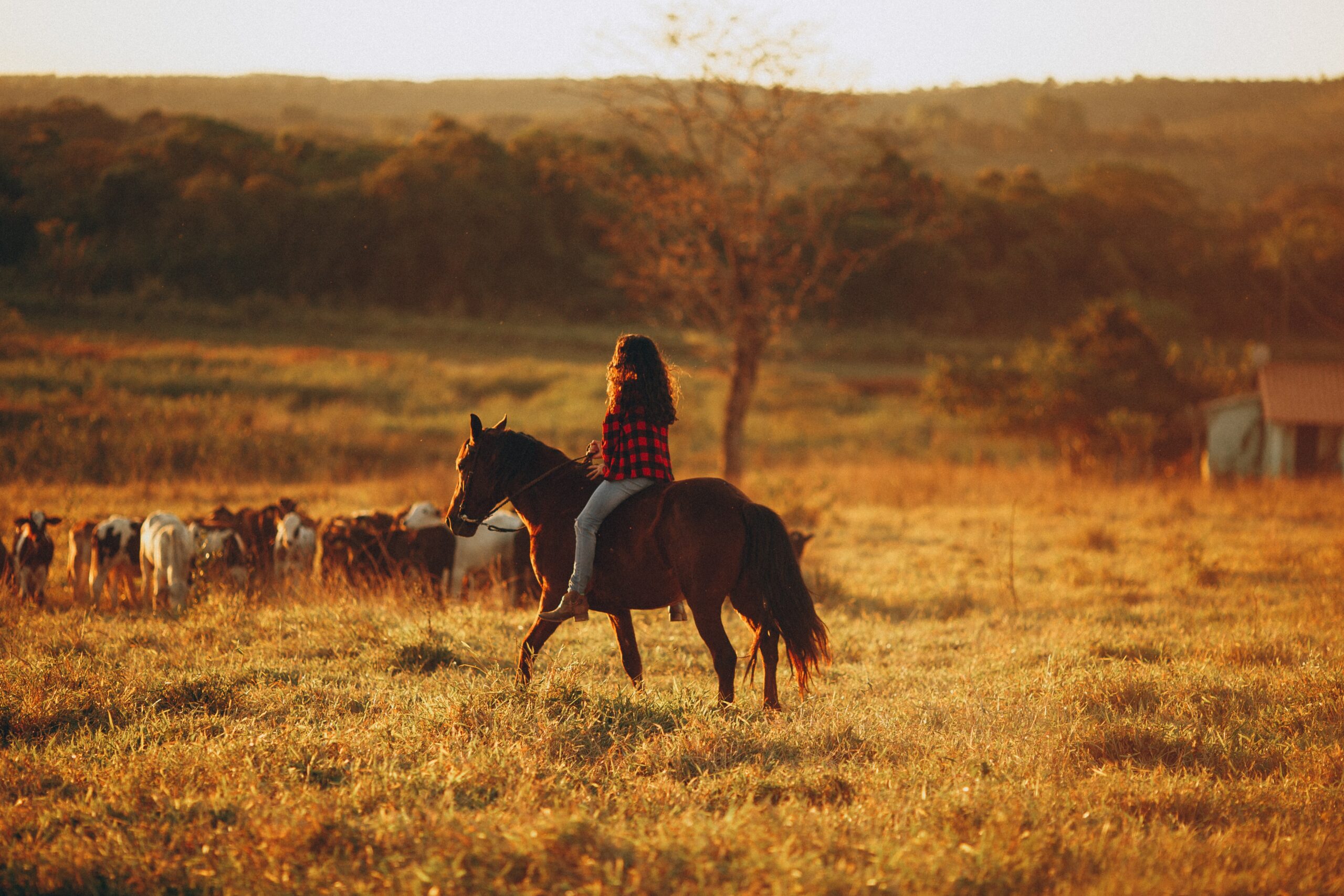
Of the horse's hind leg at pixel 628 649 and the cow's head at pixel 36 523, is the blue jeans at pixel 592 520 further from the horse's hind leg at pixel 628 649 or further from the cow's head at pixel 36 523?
the cow's head at pixel 36 523

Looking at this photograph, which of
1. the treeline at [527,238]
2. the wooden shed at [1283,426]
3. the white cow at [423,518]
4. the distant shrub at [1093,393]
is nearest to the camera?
the white cow at [423,518]

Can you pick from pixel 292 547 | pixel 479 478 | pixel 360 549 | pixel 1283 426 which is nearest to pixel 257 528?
pixel 292 547

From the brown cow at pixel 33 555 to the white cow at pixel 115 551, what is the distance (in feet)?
1.43

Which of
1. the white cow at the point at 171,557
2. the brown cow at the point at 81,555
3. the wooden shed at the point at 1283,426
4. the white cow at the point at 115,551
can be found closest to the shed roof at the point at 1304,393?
the wooden shed at the point at 1283,426

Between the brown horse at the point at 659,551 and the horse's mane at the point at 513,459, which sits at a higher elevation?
the horse's mane at the point at 513,459

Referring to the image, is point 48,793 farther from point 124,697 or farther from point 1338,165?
point 1338,165

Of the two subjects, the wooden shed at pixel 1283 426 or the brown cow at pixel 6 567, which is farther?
the wooden shed at pixel 1283 426

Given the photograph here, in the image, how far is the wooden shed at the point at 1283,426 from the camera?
24.6 metres

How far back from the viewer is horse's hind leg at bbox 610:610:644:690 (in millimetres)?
6074

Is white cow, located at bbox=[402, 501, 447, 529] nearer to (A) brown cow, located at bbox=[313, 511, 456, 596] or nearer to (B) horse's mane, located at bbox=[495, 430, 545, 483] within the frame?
(A) brown cow, located at bbox=[313, 511, 456, 596]

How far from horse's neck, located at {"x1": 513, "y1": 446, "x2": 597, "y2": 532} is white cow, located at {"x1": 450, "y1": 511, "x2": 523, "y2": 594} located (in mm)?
4199

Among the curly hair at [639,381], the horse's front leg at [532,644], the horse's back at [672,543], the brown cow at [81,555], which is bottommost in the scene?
the brown cow at [81,555]

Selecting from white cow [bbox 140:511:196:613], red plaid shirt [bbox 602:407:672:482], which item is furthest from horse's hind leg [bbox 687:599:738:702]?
white cow [bbox 140:511:196:613]

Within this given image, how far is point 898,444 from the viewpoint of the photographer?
Result: 3028 cm
